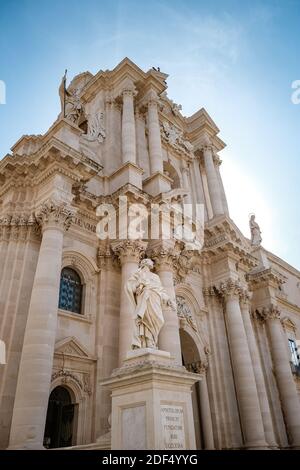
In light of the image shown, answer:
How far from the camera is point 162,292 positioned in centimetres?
786

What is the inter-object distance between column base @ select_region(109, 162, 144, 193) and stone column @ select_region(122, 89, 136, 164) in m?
0.37

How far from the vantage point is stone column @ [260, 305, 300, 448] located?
19.0 meters

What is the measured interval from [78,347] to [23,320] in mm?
2177

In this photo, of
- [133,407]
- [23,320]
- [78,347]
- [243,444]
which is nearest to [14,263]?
[23,320]

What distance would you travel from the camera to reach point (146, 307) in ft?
24.6

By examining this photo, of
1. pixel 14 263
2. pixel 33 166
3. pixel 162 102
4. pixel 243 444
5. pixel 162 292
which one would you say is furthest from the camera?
pixel 162 102

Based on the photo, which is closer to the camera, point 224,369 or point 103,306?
point 103,306

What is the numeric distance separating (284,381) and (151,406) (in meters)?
16.8

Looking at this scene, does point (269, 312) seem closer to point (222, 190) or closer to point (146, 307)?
point (222, 190)

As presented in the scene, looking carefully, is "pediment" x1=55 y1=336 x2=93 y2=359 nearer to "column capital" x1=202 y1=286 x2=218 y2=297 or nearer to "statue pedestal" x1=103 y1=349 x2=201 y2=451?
"statue pedestal" x1=103 y1=349 x2=201 y2=451

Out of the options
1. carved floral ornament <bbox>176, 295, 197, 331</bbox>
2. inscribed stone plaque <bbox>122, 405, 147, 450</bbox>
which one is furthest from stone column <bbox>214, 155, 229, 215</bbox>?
inscribed stone plaque <bbox>122, 405, 147, 450</bbox>

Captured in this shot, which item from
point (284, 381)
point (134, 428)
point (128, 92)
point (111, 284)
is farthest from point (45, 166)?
point (284, 381)

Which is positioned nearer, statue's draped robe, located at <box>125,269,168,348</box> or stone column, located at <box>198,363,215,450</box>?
statue's draped robe, located at <box>125,269,168,348</box>
